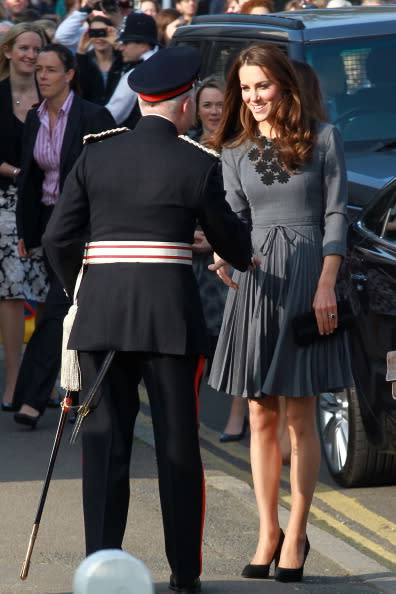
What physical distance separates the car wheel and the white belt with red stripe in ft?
6.42

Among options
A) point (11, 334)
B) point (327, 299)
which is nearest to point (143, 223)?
point (327, 299)

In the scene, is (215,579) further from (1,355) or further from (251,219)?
(1,355)

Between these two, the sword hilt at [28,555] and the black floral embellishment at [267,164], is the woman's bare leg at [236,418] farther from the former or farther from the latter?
the sword hilt at [28,555]

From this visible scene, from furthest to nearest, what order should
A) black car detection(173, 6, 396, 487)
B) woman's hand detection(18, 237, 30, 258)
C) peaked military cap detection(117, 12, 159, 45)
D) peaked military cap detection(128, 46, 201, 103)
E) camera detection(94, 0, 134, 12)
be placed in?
camera detection(94, 0, 134, 12)
peaked military cap detection(117, 12, 159, 45)
woman's hand detection(18, 237, 30, 258)
black car detection(173, 6, 396, 487)
peaked military cap detection(128, 46, 201, 103)

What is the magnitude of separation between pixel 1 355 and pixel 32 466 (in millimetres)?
2957

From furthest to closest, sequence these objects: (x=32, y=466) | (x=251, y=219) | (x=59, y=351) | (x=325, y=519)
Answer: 1. (x=59, y=351)
2. (x=32, y=466)
3. (x=325, y=519)
4. (x=251, y=219)

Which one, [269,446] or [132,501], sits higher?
[269,446]

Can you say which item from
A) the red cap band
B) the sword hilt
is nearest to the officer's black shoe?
the sword hilt

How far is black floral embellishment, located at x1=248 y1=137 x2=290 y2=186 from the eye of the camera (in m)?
4.73

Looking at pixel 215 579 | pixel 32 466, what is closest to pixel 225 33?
pixel 32 466

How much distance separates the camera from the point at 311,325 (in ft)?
15.3

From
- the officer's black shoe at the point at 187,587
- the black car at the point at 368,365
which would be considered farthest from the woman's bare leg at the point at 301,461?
the black car at the point at 368,365

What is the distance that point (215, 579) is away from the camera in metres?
4.71

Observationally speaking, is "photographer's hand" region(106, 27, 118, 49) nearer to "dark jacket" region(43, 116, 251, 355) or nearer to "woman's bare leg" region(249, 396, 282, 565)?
"woman's bare leg" region(249, 396, 282, 565)
